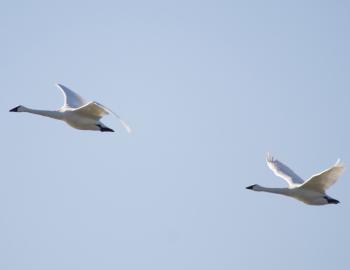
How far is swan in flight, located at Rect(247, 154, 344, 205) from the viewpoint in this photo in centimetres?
3052

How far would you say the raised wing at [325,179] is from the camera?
29.6 metres

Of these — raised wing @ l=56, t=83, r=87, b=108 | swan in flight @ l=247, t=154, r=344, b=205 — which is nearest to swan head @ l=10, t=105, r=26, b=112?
raised wing @ l=56, t=83, r=87, b=108

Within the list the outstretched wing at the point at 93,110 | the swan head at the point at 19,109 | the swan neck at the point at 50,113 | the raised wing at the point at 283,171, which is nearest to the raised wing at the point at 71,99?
the swan neck at the point at 50,113

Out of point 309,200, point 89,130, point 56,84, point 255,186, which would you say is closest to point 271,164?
point 255,186

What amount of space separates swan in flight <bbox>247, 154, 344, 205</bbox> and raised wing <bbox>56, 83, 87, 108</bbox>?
7.61 m

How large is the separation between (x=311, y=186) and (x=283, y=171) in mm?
3802

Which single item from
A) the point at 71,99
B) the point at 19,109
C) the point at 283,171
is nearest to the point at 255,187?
the point at 283,171

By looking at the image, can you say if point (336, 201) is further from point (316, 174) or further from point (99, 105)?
point (99, 105)

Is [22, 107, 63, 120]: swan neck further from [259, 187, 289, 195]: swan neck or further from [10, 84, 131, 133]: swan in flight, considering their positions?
[259, 187, 289, 195]: swan neck

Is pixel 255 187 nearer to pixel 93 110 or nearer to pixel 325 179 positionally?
pixel 325 179

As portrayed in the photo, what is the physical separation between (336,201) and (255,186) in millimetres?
3371

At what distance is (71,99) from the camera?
38062mm

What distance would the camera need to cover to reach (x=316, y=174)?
100 feet

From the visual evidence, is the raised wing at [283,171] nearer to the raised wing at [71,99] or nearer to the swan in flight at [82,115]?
the swan in flight at [82,115]
